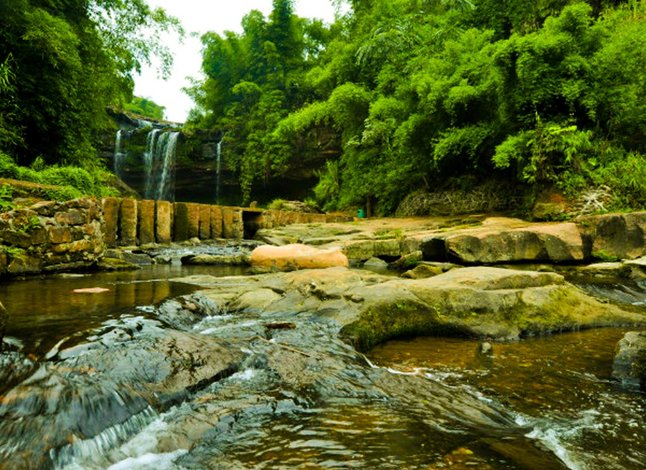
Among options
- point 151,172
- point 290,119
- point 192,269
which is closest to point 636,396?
point 192,269

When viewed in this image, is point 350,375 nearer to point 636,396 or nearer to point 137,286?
point 636,396

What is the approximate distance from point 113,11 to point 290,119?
33.6 ft

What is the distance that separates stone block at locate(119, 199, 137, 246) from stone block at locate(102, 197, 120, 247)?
0.11 meters

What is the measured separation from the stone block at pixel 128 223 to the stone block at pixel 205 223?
2117 mm

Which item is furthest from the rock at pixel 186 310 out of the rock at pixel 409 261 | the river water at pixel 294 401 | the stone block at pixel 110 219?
the stone block at pixel 110 219

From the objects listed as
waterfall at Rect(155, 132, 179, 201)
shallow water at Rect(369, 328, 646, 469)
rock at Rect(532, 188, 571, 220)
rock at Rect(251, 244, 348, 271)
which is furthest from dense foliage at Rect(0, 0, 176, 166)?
rock at Rect(532, 188, 571, 220)

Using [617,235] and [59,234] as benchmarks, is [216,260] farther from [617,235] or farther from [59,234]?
[617,235]

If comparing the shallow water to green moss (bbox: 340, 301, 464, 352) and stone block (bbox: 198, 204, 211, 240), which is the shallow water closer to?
green moss (bbox: 340, 301, 464, 352)

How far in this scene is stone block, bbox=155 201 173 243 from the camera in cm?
932

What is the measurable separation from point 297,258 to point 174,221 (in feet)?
16.1

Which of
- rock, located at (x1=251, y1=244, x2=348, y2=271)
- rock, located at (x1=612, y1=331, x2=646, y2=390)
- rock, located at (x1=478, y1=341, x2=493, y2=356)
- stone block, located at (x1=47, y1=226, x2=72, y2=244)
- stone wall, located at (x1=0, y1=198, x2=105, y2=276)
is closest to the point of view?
rock, located at (x1=612, y1=331, x2=646, y2=390)

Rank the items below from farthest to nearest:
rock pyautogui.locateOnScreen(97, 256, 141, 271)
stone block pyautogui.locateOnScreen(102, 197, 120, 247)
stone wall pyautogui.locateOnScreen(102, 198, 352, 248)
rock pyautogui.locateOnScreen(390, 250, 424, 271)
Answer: stone wall pyautogui.locateOnScreen(102, 198, 352, 248) < stone block pyautogui.locateOnScreen(102, 197, 120, 247) < rock pyautogui.locateOnScreen(390, 250, 424, 271) < rock pyautogui.locateOnScreen(97, 256, 141, 271)

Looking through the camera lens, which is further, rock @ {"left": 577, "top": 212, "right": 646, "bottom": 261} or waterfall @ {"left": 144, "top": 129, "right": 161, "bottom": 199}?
waterfall @ {"left": 144, "top": 129, "right": 161, "bottom": 199}

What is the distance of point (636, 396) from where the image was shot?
7.39 feet
